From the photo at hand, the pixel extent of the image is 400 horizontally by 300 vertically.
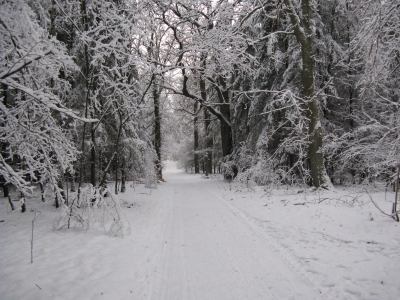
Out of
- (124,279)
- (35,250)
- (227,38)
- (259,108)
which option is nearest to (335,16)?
(259,108)

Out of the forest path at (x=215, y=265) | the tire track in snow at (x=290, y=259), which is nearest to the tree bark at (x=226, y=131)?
the tire track in snow at (x=290, y=259)

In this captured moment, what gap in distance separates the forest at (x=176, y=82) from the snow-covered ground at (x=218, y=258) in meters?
1.06

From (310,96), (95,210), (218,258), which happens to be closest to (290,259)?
(218,258)

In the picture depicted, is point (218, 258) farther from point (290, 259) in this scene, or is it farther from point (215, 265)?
point (290, 259)

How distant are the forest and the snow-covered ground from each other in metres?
1.06

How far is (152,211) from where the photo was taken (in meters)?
6.91

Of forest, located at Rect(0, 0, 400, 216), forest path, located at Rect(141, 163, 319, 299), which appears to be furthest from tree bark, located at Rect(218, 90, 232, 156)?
forest path, located at Rect(141, 163, 319, 299)

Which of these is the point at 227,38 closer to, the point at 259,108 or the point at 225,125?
the point at 259,108

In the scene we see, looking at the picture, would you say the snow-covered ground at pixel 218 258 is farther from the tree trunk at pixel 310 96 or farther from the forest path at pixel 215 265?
the tree trunk at pixel 310 96

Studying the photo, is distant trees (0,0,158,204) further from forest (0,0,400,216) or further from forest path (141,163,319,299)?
forest path (141,163,319,299)

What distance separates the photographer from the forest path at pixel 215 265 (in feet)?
8.89

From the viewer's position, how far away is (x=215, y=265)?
11.0 ft

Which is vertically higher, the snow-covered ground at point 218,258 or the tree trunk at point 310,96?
the tree trunk at point 310,96

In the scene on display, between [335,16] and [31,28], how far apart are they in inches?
517
